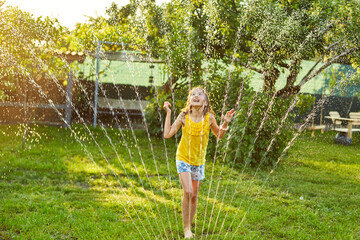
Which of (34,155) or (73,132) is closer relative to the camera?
(34,155)

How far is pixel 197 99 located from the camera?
151 inches

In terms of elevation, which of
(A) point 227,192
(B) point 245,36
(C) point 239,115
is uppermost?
(B) point 245,36

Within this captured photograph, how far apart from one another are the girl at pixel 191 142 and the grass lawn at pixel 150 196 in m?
0.48

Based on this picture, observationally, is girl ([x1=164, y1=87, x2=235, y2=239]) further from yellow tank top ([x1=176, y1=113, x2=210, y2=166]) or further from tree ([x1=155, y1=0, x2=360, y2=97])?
tree ([x1=155, y1=0, x2=360, y2=97])

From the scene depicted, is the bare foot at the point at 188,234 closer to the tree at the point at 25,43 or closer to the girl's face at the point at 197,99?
the girl's face at the point at 197,99

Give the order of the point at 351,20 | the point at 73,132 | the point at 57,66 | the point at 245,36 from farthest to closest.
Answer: the point at 73,132
the point at 245,36
the point at 57,66
the point at 351,20

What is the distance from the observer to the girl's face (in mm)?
3834

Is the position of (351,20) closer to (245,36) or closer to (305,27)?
→ (305,27)

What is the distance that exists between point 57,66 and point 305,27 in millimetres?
5059

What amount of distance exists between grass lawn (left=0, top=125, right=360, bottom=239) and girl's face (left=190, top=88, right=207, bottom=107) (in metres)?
1.42

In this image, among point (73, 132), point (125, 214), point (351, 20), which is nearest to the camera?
point (125, 214)

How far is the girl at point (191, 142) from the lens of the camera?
380cm

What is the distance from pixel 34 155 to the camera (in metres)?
7.73

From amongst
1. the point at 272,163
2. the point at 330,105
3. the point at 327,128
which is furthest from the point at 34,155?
the point at 330,105
